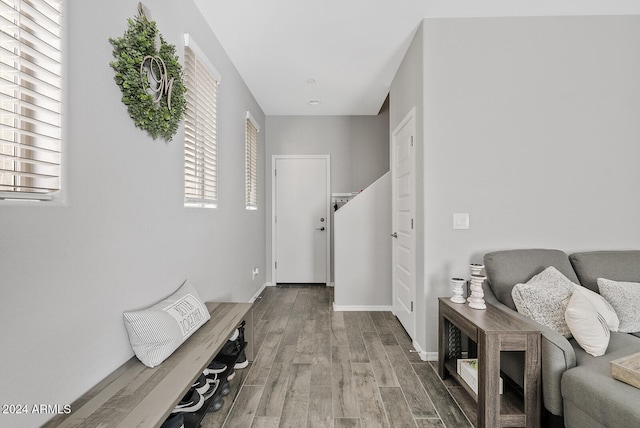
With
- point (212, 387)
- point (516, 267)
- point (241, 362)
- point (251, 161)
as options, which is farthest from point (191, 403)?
point (251, 161)

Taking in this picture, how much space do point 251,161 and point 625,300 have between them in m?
3.68

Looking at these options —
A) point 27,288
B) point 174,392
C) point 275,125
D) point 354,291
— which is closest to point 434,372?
point 354,291

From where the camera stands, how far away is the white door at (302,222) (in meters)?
5.10

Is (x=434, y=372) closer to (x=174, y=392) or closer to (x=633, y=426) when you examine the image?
(x=633, y=426)

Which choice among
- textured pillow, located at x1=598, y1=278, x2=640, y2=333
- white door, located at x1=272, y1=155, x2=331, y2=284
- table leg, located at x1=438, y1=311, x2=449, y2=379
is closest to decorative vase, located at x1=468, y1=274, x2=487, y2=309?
table leg, located at x1=438, y1=311, x2=449, y2=379

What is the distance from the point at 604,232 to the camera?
247 cm

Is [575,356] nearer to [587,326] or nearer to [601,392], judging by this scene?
[587,326]

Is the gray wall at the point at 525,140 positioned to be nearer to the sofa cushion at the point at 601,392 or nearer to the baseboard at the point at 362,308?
the sofa cushion at the point at 601,392

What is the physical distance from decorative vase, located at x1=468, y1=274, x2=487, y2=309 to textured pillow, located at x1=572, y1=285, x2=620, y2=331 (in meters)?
0.47

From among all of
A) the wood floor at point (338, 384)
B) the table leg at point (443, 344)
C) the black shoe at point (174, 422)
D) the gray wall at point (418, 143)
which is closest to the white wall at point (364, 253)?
the wood floor at point (338, 384)

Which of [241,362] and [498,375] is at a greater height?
[498,375]

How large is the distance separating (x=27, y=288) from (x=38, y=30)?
0.84m

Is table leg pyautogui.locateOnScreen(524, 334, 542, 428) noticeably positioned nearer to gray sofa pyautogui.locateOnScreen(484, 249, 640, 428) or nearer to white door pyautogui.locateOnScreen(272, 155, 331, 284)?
gray sofa pyautogui.locateOnScreen(484, 249, 640, 428)

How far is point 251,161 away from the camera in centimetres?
415
